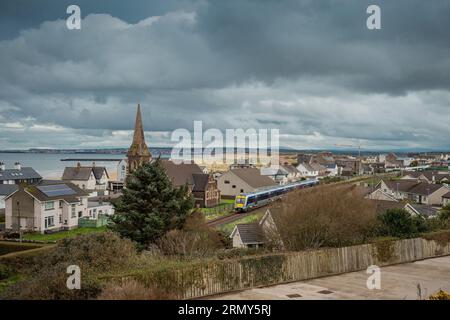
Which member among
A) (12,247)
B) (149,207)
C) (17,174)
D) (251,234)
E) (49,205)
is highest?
(17,174)

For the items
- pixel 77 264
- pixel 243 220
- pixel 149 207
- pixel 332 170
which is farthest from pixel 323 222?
pixel 332 170

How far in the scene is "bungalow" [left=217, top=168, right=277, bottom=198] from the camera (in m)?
82.1

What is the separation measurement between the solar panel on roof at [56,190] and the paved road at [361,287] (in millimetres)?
39024

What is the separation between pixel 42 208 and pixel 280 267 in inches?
1451

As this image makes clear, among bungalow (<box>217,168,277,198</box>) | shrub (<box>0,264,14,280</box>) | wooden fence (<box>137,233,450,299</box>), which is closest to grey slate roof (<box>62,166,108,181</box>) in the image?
bungalow (<box>217,168,277,198</box>)

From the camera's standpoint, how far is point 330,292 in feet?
53.5

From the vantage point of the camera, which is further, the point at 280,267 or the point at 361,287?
the point at 280,267

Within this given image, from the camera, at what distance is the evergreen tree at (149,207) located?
2834cm

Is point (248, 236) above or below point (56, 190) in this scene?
below

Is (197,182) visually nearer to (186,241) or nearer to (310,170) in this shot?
(186,241)

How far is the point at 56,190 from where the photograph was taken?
50875mm

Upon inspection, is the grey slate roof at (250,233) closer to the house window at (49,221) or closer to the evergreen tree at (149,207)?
the evergreen tree at (149,207)
